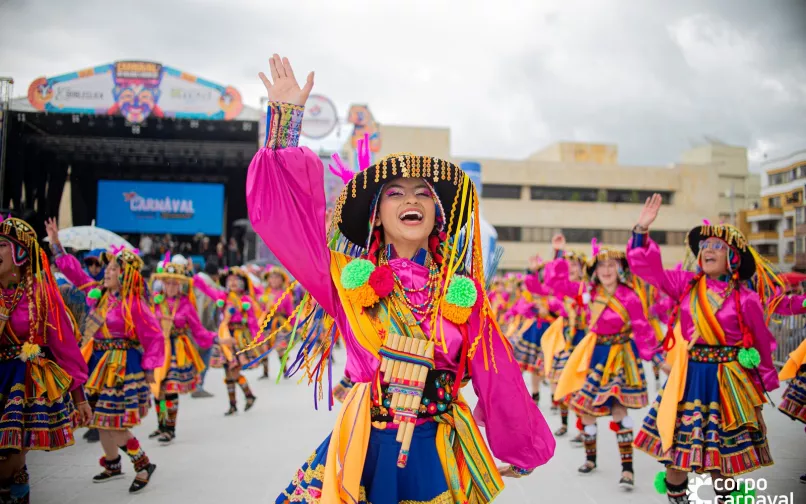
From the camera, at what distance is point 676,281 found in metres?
4.93

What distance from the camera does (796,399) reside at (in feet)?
19.0

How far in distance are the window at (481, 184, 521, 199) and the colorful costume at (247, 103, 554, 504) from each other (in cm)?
3954

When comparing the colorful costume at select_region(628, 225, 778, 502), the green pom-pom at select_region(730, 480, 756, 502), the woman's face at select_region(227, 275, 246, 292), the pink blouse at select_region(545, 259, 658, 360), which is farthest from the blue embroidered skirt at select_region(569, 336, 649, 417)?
the woman's face at select_region(227, 275, 246, 292)

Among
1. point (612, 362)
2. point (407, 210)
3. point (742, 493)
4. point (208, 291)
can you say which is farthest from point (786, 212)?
point (407, 210)

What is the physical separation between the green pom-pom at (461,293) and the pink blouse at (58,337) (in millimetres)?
3389

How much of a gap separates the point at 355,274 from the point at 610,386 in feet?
13.4

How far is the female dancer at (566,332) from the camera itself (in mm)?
7457

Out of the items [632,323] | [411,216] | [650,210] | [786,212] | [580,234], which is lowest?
[632,323]

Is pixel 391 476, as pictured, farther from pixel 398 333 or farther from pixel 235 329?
pixel 235 329

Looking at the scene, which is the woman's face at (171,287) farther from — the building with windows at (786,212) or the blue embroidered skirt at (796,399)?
the blue embroidered skirt at (796,399)

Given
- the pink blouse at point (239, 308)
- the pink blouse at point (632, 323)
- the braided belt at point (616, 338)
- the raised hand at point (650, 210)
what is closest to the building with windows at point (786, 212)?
the pink blouse at point (632, 323)

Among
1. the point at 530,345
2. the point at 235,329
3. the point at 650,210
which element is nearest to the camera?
the point at 650,210

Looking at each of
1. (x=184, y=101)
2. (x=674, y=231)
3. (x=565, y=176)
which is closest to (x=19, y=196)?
(x=184, y=101)

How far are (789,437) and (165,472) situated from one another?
23.4ft
